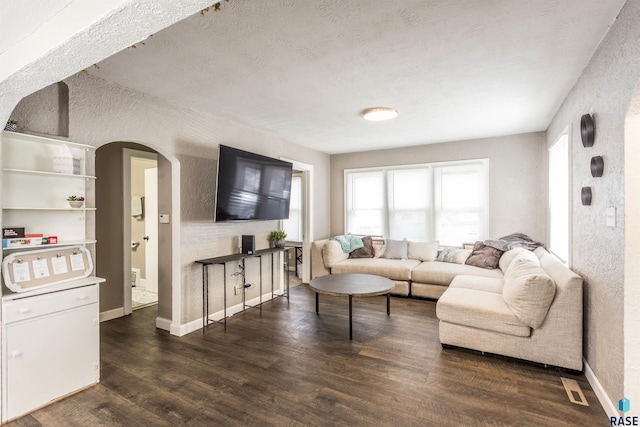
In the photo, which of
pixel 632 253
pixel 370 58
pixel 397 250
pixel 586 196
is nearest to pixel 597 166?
pixel 586 196

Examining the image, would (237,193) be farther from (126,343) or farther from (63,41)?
(63,41)

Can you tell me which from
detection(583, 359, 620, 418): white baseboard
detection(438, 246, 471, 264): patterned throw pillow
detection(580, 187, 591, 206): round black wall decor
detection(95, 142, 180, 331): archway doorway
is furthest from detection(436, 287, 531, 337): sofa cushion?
detection(95, 142, 180, 331): archway doorway

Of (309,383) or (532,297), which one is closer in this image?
(309,383)

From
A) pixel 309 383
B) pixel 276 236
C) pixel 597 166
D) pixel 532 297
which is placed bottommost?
pixel 309 383

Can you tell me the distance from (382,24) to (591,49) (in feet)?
5.18

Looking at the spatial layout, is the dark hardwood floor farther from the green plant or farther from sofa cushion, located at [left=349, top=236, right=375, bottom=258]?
sofa cushion, located at [left=349, top=236, right=375, bottom=258]

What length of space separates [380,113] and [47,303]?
3.41 metres

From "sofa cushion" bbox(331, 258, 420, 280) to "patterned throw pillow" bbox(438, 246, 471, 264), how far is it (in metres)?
0.42

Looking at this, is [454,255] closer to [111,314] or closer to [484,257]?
[484,257]

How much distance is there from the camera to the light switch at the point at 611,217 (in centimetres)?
189

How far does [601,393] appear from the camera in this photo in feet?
7.02

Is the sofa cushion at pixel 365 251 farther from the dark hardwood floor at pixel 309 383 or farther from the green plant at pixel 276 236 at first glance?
the dark hardwood floor at pixel 309 383

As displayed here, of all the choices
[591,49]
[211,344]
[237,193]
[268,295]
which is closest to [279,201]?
[237,193]

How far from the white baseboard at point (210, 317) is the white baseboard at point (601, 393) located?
3537 mm
